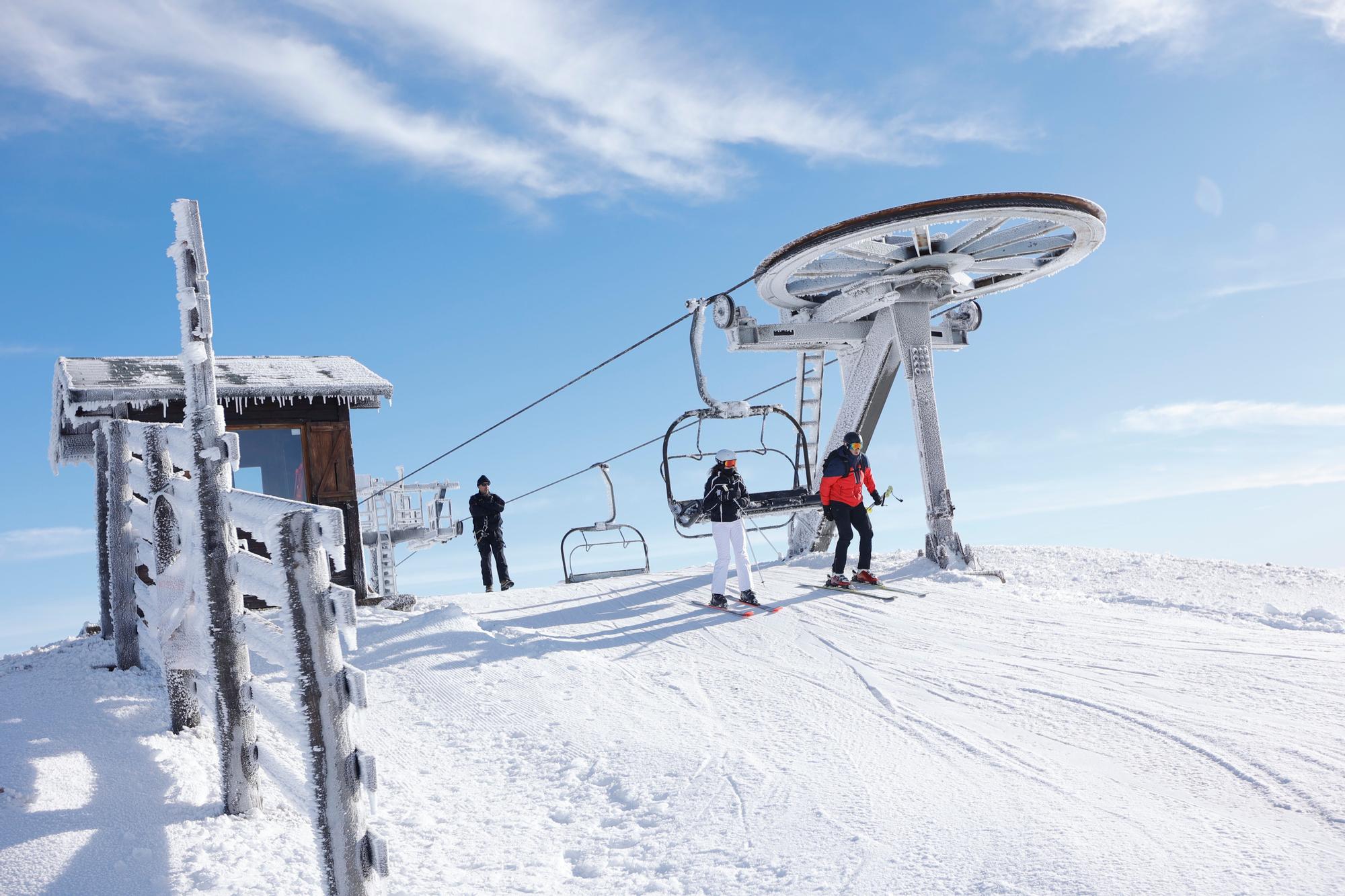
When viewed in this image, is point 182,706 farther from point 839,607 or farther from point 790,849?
point 839,607

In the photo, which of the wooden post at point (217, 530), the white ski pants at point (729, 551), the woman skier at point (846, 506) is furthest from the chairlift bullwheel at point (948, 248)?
the wooden post at point (217, 530)

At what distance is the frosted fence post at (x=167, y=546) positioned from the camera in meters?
5.75

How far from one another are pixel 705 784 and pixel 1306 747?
3610 millimetres

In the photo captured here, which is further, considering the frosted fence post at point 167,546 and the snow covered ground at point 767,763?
the frosted fence post at point 167,546

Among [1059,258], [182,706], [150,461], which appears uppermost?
[1059,258]

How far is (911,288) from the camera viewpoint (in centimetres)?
1309

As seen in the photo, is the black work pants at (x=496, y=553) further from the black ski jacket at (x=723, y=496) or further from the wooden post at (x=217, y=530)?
the wooden post at (x=217, y=530)

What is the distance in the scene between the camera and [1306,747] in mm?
5223

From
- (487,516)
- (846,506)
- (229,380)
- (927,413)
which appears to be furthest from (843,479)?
(229,380)

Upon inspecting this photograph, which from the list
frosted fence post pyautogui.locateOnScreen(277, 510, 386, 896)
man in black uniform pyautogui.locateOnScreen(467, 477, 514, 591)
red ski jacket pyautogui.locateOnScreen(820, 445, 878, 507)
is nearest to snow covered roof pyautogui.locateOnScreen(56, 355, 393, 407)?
man in black uniform pyautogui.locateOnScreen(467, 477, 514, 591)

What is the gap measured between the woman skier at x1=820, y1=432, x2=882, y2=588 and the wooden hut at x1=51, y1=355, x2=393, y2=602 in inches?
254

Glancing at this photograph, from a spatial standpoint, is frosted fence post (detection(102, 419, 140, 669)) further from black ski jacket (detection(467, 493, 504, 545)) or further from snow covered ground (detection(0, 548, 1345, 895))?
black ski jacket (detection(467, 493, 504, 545))

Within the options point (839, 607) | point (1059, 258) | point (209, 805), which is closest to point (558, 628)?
point (839, 607)

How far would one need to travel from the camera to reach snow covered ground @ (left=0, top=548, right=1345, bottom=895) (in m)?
4.09
